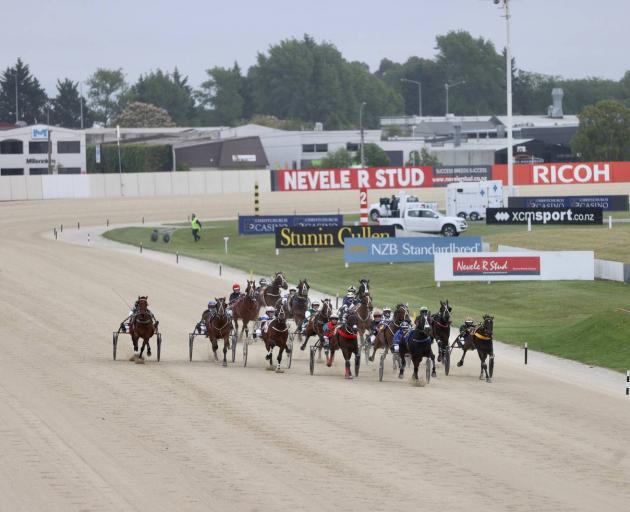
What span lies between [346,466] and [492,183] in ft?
172

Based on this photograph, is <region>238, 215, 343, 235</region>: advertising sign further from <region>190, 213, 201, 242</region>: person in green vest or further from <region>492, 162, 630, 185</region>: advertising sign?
<region>492, 162, 630, 185</region>: advertising sign

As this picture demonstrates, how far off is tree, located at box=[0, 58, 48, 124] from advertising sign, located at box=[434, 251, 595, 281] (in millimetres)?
146097

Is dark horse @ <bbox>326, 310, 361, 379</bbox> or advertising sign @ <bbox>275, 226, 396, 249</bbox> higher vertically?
advertising sign @ <bbox>275, 226, 396, 249</bbox>

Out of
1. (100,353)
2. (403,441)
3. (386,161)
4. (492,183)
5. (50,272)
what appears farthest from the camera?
(386,161)

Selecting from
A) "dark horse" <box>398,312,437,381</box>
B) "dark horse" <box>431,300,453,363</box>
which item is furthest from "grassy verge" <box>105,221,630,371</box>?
"dark horse" <box>398,312,437,381</box>

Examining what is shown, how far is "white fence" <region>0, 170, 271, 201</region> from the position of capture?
3270 inches

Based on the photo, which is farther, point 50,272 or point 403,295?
point 50,272

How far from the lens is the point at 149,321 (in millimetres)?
23203

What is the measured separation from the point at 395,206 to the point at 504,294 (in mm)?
25808

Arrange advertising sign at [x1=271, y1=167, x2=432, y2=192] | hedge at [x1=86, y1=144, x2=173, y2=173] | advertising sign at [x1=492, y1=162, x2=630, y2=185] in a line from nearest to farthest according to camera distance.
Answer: advertising sign at [x1=271, y1=167, x2=432, y2=192] < advertising sign at [x1=492, y1=162, x2=630, y2=185] < hedge at [x1=86, y1=144, x2=173, y2=173]

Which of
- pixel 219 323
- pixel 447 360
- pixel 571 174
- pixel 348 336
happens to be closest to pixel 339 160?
pixel 571 174

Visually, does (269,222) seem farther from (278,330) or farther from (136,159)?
(136,159)

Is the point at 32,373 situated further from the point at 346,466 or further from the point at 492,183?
the point at 492,183

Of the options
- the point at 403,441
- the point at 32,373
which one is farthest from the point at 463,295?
the point at 403,441
